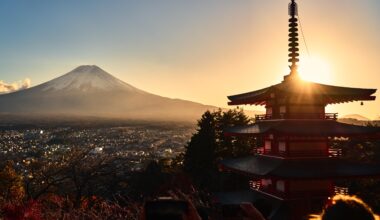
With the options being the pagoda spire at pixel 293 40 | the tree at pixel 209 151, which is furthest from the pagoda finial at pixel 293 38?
the tree at pixel 209 151

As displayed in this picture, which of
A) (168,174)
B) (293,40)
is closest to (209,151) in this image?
(168,174)

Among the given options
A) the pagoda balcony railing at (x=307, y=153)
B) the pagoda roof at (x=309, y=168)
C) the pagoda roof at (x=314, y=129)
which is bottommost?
the pagoda roof at (x=309, y=168)

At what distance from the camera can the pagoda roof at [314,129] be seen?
20734mm

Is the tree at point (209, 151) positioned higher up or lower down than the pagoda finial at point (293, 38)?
lower down

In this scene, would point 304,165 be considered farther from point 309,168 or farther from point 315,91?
point 315,91

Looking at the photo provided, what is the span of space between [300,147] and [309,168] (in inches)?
50.2

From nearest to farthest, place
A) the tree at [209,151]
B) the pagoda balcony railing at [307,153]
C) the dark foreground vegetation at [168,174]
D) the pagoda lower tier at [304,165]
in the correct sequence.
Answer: the pagoda lower tier at [304,165] < the pagoda balcony railing at [307,153] < the dark foreground vegetation at [168,174] < the tree at [209,151]

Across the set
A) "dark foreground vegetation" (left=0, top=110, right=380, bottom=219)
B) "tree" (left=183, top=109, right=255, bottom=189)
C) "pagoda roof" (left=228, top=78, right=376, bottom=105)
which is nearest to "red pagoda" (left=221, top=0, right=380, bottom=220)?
"pagoda roof" (left=228, top=78, right=376, bottom=105)

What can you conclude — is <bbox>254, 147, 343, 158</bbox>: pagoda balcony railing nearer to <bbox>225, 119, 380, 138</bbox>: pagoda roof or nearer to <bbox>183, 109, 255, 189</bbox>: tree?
<bbox>225, 119, 380, 138</bbox>: pagoda roof

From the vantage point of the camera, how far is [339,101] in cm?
2353

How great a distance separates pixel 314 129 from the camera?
21.2m

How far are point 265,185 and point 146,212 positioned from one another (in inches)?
704

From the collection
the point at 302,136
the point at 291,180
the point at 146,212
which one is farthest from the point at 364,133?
the point at 146,212

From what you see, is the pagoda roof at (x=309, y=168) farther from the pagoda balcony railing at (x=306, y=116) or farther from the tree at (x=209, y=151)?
the tree at (x=209, y=151)
